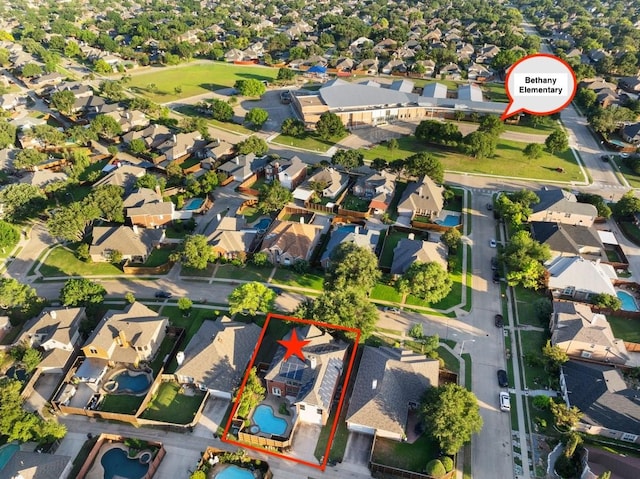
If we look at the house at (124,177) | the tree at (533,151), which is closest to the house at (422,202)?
the tree at (533,151)

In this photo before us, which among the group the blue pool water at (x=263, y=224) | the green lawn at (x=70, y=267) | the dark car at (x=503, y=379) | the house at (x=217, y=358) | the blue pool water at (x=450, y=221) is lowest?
the green lawn at (x=70, y=267)

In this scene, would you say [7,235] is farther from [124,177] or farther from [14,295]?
[124,177]

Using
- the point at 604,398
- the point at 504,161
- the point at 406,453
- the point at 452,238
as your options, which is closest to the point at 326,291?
the point at 406,453

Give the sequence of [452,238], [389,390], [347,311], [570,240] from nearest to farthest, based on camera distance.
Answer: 1. [389,390]
2. [347,311]
3. [570,240]
4. [452,238]

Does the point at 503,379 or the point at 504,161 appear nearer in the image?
the point at 503,379

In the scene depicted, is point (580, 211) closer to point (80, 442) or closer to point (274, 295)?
point (274, 295)

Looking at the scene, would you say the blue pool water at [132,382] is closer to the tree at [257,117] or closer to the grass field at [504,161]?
the grass field at [504,161]

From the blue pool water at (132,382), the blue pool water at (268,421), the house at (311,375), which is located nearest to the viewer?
the house at (311,375)
